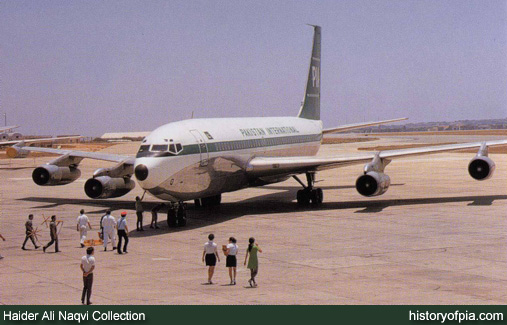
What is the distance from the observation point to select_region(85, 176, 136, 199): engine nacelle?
121 ft

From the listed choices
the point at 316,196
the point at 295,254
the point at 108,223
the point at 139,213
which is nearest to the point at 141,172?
the point at 139,213

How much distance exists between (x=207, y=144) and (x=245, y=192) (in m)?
15.0

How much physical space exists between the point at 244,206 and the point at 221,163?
606cm

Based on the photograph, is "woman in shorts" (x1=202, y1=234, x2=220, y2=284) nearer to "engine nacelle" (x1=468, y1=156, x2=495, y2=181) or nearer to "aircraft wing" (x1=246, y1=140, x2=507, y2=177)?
"aircraft wing" (x1=246, y1=140, x2=507, y2=177)

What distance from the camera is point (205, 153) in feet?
107

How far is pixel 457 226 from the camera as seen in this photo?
29672mm

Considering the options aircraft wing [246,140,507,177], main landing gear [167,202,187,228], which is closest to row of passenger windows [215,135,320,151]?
aircraft wing [246,140,507,177]

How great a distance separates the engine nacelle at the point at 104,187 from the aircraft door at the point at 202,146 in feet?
22.2

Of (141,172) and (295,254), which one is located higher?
(141,172)

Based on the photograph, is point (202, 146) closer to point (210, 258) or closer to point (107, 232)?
point (107, 232)

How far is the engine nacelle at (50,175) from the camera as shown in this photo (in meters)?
41.5
